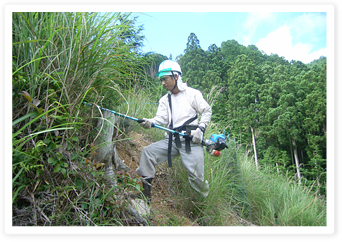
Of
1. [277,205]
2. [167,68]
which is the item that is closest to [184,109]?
[167,68]

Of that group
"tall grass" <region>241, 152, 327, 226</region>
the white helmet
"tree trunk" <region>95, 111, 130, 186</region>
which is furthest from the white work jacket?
"tall grass" <region>241, 152, 327, 226</region>

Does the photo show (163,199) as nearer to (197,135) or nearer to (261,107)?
(197,135)

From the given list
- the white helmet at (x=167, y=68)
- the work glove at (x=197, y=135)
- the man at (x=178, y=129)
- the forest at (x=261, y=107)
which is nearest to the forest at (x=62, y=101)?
the white helmet at (x=167, y=68)

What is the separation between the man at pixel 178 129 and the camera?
104 inches

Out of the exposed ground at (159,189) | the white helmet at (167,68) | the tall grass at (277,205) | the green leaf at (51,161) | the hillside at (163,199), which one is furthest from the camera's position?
the tall grass at (277,205)

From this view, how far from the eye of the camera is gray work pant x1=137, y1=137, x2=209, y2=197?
2627mm

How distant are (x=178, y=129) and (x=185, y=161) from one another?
404 mm

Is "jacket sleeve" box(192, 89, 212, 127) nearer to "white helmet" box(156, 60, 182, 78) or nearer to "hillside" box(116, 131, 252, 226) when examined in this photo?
"white helmet" box(156, 60, 182, 78)

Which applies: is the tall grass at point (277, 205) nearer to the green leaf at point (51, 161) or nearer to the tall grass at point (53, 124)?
the tall grass at point (53, 124)
